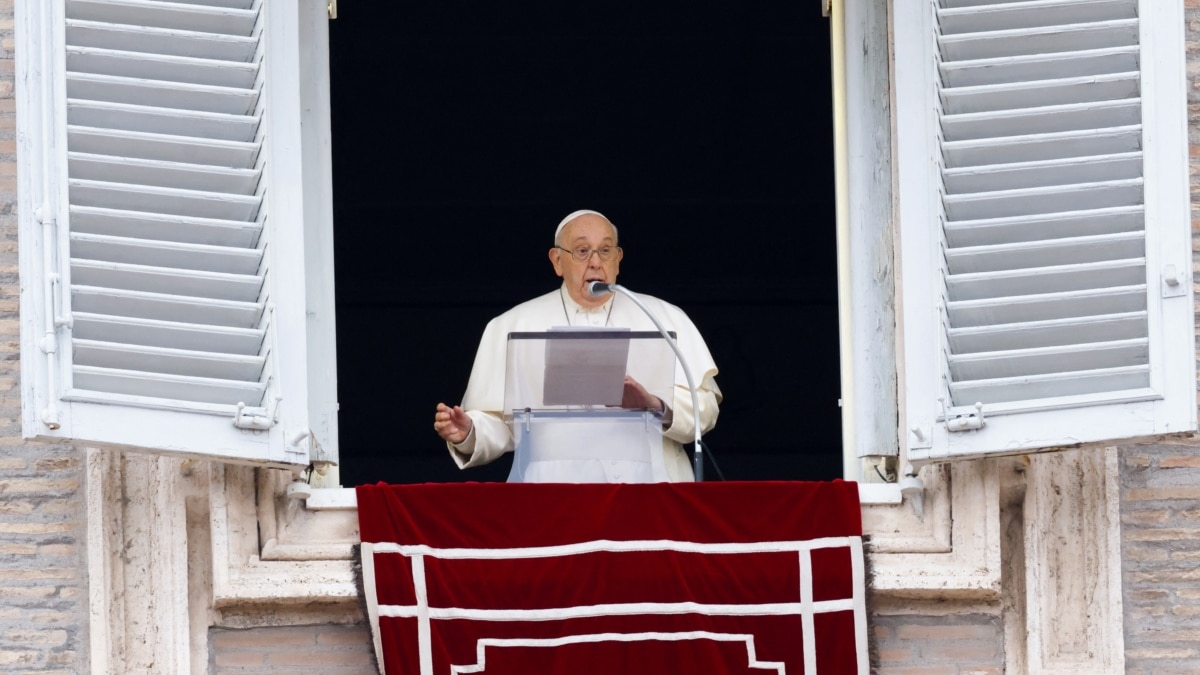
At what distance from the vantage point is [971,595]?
26.1ft

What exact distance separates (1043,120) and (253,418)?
211cm

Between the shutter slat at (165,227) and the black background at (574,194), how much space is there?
3723mm

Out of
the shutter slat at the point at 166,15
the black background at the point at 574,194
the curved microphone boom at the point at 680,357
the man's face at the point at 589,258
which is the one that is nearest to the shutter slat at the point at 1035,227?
the curved microphone boom at the point at 680,357

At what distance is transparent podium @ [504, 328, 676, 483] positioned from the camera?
797 centimetres

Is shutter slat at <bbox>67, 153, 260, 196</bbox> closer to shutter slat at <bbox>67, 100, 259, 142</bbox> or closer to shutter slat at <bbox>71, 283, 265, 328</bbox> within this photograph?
shutter slat at <bbox>67, 100, 259, 142</bbox>

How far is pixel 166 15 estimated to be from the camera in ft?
26.2

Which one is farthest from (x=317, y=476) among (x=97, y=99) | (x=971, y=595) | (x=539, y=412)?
(x=971, y=595)

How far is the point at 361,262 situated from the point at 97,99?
414 centimetres

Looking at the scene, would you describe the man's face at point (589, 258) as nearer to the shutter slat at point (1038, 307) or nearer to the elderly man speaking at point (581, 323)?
the elderly man speaking at point (581, 323)

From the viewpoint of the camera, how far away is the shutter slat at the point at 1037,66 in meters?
7.96

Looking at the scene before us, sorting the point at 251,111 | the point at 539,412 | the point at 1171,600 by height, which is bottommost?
the point at 1171,600

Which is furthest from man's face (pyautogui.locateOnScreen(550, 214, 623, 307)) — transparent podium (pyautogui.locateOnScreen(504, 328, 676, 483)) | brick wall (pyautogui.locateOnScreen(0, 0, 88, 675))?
brick wall (pyautogui.locateOnScreen(0, 0, 88, 675))

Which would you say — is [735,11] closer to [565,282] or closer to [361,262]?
[361,262]

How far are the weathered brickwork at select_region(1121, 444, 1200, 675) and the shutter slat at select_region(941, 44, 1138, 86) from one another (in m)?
1.00
